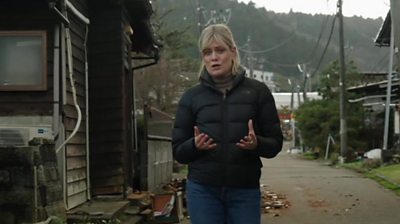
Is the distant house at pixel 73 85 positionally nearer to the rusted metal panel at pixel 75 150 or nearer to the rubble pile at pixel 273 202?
the rusted metal panel at pixel 75 150

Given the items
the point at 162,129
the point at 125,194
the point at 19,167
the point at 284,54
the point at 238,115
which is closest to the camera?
the point at 238,115

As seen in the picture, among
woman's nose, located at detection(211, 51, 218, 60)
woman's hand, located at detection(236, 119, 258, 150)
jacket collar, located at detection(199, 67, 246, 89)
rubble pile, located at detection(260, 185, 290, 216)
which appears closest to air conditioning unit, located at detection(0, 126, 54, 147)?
jacket collar, located at detection(199, 67, 246, 89)

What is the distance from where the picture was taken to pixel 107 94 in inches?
423

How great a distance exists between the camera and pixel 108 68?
10734mm

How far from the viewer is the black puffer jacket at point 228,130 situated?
3.85m

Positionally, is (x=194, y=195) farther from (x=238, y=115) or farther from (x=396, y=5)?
(x=396, y=5)

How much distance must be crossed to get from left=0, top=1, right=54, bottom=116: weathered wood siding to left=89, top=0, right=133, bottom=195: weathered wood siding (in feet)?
7.11

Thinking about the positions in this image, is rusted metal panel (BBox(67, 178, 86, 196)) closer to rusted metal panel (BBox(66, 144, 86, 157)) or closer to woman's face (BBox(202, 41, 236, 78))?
rusted metal panel (BBox(66, 144, 86, 157))

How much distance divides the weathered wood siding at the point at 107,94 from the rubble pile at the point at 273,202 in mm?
2994

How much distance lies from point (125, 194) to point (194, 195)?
6741 millimetres

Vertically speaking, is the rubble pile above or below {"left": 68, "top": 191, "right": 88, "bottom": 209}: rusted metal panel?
below

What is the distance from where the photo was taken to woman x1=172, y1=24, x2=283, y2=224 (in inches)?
151

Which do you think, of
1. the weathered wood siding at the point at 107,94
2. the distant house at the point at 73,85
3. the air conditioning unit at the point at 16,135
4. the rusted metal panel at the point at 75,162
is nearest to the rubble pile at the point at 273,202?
the distant house at the point at 73,85

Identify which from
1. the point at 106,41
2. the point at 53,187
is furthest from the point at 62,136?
the point at 106,41
